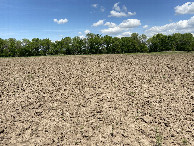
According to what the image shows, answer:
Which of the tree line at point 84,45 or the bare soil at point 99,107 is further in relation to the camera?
the tree line at point 84,45

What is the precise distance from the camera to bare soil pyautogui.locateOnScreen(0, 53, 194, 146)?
6738 millimetres

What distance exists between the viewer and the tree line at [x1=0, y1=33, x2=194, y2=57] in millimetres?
34469

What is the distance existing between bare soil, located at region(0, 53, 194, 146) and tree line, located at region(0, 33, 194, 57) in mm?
21598

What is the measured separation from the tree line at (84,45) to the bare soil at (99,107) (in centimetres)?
2160

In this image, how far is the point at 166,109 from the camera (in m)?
8.37

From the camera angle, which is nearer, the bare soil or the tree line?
the bare soil

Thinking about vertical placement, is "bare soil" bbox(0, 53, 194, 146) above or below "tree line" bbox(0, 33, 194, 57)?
below

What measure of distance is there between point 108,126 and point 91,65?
28.4ft

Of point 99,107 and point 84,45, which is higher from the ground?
point 84,45

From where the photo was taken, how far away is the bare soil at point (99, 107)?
6738 millimetres

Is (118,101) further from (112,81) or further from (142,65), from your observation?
(142,65)

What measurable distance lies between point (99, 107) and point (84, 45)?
28402 mm

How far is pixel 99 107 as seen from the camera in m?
8.61

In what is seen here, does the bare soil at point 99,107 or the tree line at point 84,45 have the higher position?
the tree line at point 84,45
